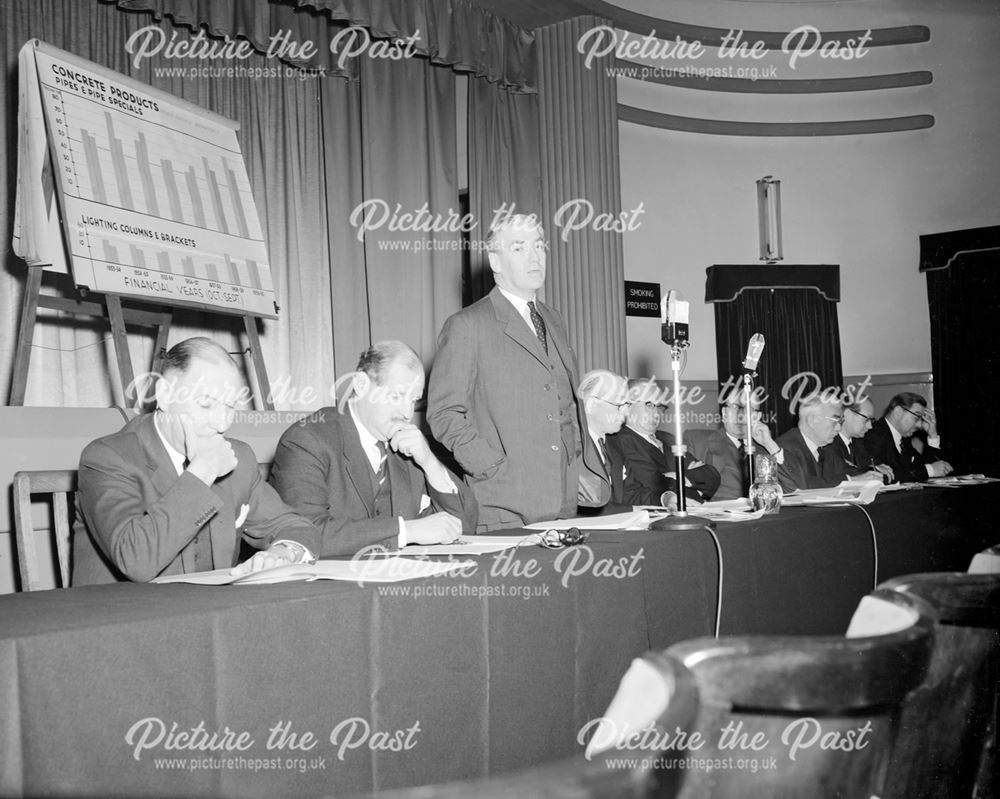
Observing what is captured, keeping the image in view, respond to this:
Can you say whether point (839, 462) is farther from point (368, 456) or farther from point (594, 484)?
point (368, 456)

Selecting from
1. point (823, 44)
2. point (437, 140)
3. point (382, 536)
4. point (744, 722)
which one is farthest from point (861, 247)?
point (744, 722)

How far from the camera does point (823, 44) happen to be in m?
8.01

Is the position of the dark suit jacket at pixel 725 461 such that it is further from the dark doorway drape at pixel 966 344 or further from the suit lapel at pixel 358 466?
the dark doorway drape at pixel 966 344

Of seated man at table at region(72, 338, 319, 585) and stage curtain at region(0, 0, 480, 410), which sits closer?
seated man at table at region(72, 338, 319, 585)

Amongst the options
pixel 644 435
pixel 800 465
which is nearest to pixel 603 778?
pixel 644 435

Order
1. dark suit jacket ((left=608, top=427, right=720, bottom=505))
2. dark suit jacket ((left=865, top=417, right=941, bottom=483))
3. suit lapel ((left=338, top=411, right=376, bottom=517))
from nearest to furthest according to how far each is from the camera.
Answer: suit lapel ((left=338, top=411, right=376, bottom=517)) → dark suit jacket ((left=608, top=427, right=720, bottom=505)) → dark suit jacket ((left=865, top=417, right=941, bottom=483))

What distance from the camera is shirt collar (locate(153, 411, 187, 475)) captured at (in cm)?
206

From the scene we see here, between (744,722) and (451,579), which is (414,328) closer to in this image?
(451,579)

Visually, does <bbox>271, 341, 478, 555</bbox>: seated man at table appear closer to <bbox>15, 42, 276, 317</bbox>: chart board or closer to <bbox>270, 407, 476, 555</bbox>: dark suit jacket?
<bbox>270, 407, 476, 555</bbox>: dark suit jacket

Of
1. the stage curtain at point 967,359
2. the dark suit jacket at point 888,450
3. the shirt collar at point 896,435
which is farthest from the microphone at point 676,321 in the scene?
the stage curtain at point 967,359

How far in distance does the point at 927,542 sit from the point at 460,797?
330 cm

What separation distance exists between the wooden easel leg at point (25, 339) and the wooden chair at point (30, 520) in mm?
935

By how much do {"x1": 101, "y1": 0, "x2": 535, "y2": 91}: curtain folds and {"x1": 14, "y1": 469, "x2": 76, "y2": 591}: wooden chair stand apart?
2442 millimetres

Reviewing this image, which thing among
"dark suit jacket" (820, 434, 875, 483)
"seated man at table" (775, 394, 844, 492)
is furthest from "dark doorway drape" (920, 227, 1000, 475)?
"seated man at table" (775, 394, 844, 492)
